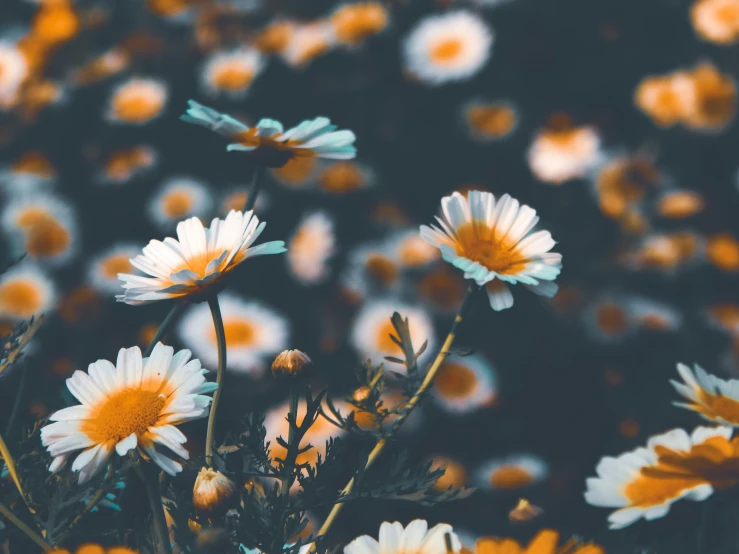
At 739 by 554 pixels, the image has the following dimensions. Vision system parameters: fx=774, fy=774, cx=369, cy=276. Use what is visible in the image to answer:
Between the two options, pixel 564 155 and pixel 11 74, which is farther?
pixel 11 74

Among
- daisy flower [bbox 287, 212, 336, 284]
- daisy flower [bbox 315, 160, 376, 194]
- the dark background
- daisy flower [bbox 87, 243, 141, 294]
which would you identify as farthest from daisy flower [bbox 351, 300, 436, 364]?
daisy flower [bbox 87, 243, 141, 294]

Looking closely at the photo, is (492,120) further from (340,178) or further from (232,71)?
(232,71)

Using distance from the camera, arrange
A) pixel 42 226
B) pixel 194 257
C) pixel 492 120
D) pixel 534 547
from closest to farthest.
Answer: pixel 534 547
pixel 194 257
pixel 42 226
pixel 492 120

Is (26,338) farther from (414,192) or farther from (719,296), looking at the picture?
(719,296)

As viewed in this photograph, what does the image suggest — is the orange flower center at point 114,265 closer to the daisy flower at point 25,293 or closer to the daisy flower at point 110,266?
the daisy flower at point 110,266

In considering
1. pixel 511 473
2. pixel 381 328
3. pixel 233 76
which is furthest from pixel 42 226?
pixel 511 473

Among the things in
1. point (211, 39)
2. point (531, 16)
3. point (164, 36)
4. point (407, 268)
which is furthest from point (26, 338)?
point (164, 36)

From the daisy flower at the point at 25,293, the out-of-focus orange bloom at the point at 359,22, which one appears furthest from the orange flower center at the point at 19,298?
the out-of-focus orange bloom at the point at 359,22
